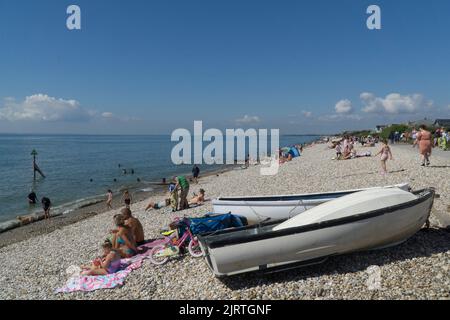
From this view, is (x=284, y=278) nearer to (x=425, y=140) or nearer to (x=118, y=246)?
(x=118, y=246)

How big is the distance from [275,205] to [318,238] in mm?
3381

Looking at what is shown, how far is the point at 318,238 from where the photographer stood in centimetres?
573

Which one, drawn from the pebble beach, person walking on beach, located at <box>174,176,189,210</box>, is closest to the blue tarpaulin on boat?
the pebble beach

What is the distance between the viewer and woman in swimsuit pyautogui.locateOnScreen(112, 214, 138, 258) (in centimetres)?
802

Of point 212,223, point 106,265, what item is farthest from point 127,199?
point 212,223

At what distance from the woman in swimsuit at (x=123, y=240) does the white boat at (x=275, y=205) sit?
9.41ft

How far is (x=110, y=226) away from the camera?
43.8 feet

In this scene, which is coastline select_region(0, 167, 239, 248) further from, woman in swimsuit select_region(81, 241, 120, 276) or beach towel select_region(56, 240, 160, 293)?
beach towel select_region(56, 240, 160, 293)

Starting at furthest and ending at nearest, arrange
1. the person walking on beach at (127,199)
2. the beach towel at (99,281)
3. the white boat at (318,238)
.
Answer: the person walking on beach at (127,199) < the beach towel at (99,281) < the white boat at (318,238)

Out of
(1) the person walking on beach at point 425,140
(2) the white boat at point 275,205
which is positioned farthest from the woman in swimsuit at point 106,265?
(1) the person walking on beach at point 425,140

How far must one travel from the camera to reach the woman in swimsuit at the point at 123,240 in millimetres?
8016

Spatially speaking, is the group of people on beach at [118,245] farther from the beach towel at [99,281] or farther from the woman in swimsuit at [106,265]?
the beach towel at [99,281]

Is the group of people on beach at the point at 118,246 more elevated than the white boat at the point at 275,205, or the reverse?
the white boat at the point at 275,205
